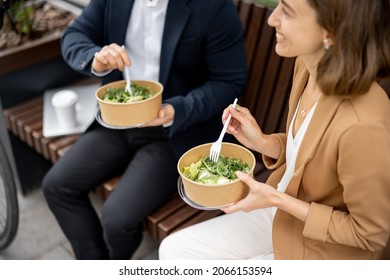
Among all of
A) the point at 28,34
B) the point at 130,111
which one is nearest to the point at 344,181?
the point at 130,111

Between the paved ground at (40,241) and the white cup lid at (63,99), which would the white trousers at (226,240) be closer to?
the paved ground at (40,241)

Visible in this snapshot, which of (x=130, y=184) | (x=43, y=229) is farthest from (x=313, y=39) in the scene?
(x=43, y=229)

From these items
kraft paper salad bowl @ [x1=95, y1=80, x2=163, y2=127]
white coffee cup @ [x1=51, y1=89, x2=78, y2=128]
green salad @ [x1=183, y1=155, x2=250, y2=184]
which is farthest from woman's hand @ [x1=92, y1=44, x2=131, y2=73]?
white coffee cup @ [x1=51, y1=89, x2=78, y2=128]

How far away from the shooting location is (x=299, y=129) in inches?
52.9

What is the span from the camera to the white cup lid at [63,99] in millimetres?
2429

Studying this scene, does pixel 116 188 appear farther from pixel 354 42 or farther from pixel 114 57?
pixel 354 42

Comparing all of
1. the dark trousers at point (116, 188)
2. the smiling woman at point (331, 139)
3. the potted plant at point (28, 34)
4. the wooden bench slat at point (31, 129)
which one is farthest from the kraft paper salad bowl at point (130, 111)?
the potted plant at point (28, 34)

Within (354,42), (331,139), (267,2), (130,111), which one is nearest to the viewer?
(354,42)

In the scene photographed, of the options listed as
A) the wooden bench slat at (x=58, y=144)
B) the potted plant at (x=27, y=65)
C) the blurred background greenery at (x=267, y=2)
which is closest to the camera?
the blurred background greenery at (x=267, y=2)

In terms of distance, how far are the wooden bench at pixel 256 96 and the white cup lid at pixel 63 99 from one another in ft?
0.59

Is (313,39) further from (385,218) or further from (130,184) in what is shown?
(130,184)

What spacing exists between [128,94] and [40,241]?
1.25 metres

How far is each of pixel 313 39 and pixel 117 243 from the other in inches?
45.5

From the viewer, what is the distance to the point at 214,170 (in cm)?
127
